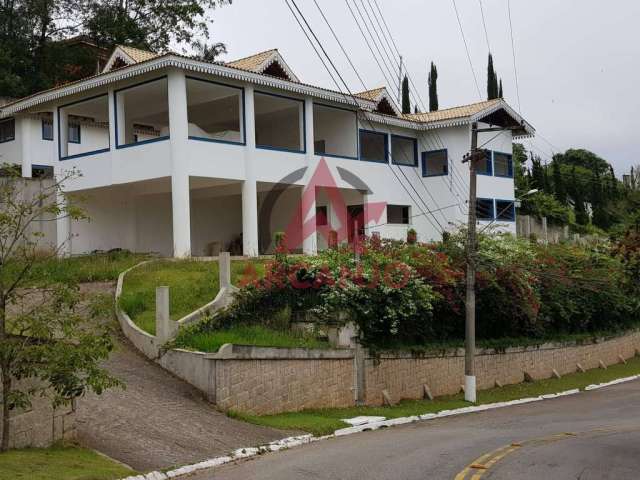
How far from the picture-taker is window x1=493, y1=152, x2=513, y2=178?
123 feet

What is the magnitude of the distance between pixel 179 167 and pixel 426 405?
11117 millimetres

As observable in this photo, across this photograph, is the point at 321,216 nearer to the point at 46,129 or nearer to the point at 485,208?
the point at 485,208

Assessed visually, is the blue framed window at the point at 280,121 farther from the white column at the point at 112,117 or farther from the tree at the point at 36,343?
the tree at the point at 36,343

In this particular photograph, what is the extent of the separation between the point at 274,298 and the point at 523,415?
22.6 feet

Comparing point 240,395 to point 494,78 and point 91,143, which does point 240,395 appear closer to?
point 91,143

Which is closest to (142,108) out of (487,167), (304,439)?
(487,167)

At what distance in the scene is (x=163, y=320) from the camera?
55.3 ft

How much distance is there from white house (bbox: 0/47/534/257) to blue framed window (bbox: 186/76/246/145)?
0.24 ft

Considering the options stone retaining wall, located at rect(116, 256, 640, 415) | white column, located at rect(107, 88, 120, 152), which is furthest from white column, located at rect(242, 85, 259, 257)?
stone retaining wall, located at rect(116, 256, 640, 415)

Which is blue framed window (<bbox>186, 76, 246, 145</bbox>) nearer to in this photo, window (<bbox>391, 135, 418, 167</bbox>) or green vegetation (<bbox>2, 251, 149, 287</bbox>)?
green vegetation (<bbox>2, 251, 149, 287</bbox>)

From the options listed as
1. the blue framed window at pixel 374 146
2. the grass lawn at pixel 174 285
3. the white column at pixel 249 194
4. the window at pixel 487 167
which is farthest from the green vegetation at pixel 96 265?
the window at pixel 487 167

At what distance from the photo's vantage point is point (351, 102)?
31.9 meters

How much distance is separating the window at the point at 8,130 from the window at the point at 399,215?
1744 centimetres

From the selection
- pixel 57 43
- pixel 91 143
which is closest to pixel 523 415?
pixel 91 143
